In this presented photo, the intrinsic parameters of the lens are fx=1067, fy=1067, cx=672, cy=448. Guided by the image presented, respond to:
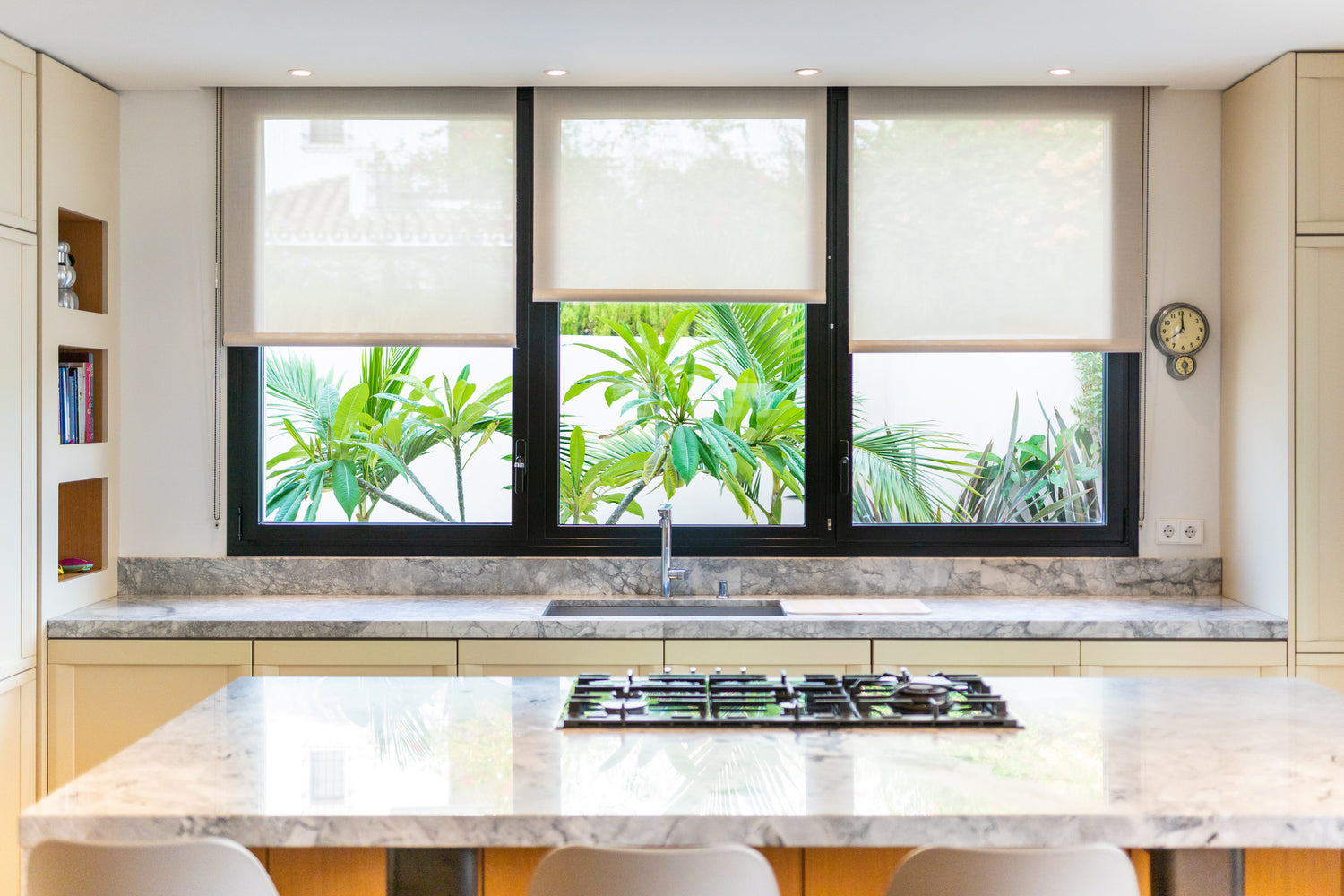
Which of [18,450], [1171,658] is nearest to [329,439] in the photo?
[18,450]

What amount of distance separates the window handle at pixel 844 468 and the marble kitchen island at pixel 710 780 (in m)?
1.68

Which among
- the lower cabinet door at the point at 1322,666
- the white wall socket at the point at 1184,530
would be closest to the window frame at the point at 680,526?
the white wall socket at the point at 1184,530

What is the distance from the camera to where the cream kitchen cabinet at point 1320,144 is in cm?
325

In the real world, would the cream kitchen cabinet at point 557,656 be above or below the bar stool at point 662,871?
below

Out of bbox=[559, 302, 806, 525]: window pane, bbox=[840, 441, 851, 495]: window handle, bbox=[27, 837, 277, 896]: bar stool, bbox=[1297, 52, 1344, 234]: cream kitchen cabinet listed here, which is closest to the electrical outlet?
bbox=[1297, 52, 1344, 234]: cream kitchen cabinet

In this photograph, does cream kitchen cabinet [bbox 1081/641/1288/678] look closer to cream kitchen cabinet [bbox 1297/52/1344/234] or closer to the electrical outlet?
the electrical outlet

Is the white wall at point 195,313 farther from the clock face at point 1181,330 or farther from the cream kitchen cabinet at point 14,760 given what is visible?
the cream kitchen cabinet at point 14,760

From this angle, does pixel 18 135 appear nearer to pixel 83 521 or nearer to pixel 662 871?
pixel 83 521

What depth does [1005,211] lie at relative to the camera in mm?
3674

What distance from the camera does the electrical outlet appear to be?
3.74 metres

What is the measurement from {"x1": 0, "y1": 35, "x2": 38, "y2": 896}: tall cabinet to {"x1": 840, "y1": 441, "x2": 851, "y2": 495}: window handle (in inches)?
103

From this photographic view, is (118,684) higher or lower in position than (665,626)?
lower

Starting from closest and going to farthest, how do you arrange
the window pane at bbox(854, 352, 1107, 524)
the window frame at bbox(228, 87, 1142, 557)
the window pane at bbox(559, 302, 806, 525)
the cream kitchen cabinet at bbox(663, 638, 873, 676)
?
the cream kitchen cabinet at bbox(663, 638, 873, 676) < the window frame at bbox(228, 87, 1142, 557) < the window pane at bbox(559, 302, 806, 525) < the window pane at bbox(854, 352, 1107, 524)

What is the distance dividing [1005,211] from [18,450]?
10.6 feet
